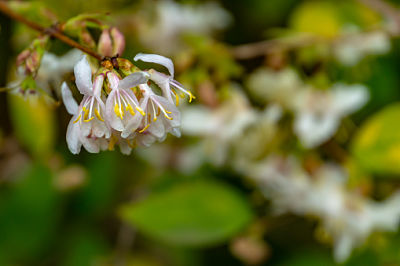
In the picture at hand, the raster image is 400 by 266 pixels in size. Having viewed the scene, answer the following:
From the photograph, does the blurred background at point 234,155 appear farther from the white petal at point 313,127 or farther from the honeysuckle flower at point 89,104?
the honeysuckle flower at point 89,104

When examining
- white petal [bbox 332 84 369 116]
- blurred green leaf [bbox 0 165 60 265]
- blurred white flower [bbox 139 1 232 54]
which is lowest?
blurred green leaf [bbox 0 165 60 265]

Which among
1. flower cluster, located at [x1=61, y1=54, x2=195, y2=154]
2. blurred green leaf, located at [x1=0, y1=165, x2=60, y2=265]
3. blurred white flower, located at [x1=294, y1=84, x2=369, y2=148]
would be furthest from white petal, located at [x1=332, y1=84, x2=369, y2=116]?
blurred green leaf, located at [x1=0, y1=165, x2=60, y2=265]

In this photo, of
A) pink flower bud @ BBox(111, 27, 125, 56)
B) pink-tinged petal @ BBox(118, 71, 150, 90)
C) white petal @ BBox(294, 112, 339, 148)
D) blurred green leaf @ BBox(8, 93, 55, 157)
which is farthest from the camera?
blurred green leaf @ BBox(8, 93, 55, 157)

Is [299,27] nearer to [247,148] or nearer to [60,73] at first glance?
[247,148]

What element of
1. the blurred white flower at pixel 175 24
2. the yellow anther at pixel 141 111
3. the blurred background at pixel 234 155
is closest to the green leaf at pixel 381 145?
the blurred background at pixel 234 155

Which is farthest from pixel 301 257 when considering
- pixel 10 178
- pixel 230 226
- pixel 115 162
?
pixel 10 178

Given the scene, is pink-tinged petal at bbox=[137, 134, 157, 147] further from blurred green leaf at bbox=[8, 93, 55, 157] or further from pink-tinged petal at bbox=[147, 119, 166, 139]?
blurred green leaf at bbox=[8, 93, 55, 157]
